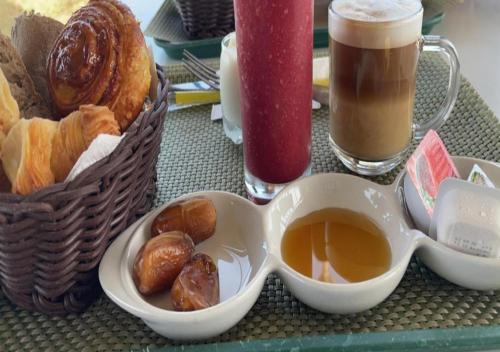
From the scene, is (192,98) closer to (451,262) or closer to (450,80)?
(450,80)

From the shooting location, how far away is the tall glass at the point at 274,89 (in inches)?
24.9

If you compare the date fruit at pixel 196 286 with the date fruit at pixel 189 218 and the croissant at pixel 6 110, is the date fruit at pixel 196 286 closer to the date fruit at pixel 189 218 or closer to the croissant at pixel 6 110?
the date fruit at pixel 189 218

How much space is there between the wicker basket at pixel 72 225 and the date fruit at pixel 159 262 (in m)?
0.04

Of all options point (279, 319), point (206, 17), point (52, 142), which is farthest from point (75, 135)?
point (206, 17)

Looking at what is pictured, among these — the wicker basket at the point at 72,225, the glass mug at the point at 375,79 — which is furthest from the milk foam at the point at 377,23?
the wicker basket at the point at 72,225

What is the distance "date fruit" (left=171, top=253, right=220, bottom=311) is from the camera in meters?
0.54

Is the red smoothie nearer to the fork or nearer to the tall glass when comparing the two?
the tall glass

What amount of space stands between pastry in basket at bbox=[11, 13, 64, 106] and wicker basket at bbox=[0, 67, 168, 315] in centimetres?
16

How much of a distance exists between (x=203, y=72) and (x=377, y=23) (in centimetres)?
37

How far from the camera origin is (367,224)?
664mm

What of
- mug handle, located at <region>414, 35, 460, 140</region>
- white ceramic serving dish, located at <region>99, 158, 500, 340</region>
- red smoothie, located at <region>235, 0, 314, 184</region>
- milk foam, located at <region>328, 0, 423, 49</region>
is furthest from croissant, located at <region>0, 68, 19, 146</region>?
mug handle, located at <region>414, 35, 460, 140</region>

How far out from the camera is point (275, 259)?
0.58 metres

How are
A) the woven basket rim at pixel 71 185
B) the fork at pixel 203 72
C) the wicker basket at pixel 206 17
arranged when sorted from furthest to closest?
1. the wicker basket at pixel 206 17
2. the fork at pixel 203 72
3. the woven basket rim at pixel 71 185

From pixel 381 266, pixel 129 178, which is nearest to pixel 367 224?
pixel 381 266
